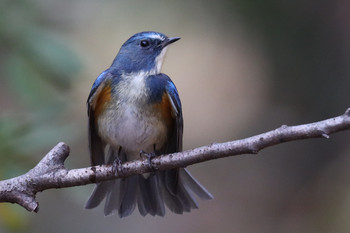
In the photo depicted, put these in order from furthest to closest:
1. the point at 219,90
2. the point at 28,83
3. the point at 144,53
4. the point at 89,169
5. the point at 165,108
A: 1. the point at 219,90
2. the point at 144,53
3. the point at 165,108
4. the point at 28,83
5. the point at 89,169

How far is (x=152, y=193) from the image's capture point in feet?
15.6

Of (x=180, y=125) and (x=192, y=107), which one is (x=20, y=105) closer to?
(x=180, y=125)

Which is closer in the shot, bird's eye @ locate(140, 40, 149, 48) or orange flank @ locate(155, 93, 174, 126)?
orange flank @ locate(155, 93, 174, 126)

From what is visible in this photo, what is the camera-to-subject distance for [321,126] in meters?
2.88

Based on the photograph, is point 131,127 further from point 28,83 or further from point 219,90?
point 219,90

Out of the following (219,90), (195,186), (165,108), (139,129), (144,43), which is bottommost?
(195,186)

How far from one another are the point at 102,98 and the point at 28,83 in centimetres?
61

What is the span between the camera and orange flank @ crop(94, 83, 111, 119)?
4514 mm

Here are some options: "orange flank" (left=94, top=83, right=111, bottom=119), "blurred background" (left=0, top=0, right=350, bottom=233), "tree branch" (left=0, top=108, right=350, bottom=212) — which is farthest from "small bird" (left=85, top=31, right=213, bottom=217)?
"tree branch" (left=0, top=108, right=350, bottom=212)

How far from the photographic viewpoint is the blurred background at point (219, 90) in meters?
4.29

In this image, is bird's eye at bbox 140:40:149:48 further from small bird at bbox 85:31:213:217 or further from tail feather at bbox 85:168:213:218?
tail feather at bbox 85:168:213:218

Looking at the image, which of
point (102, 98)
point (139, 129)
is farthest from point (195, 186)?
point (102, 98)

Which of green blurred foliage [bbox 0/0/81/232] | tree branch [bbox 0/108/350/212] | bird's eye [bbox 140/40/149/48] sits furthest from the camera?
bird's eye [bbox 140/40/149/48]

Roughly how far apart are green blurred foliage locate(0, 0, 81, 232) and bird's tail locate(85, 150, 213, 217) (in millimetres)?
620
